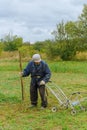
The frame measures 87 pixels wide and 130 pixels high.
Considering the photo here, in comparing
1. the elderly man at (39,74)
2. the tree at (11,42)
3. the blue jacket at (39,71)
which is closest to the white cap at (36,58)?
the elderly man at (39,74)

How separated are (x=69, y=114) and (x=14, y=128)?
1938 millimetres

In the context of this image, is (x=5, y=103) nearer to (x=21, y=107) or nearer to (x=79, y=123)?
(x=21, y=107)


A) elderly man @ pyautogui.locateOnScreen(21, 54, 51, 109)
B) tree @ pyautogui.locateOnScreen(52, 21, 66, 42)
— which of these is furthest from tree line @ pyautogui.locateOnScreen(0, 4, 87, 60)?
elderly man @ pyautogui.locateOnScreen(21, 54, 51, 109)

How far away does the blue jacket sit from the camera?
1021 centimetres

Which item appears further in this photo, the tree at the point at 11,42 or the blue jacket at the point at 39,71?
the tree at the point at 11,42

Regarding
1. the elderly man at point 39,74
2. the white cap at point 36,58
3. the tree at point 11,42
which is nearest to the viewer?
the white cap at point 36,58

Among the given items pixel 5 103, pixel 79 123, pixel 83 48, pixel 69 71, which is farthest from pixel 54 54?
pixel 79 123

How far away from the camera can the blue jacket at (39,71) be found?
1021 cm

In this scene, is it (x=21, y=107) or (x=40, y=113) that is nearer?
(x=40, y=113)

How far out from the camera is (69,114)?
9.26m

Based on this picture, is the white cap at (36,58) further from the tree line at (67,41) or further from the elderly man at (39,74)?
the tree line at (67,41)

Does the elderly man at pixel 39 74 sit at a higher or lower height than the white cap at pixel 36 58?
lower

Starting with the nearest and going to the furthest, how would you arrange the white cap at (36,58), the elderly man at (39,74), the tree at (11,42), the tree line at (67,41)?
the white cap at (36,58) → the elderly man at (39,74) → the tree line at (67,41) → the tree at (11,42)

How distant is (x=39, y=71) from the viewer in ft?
33.8
